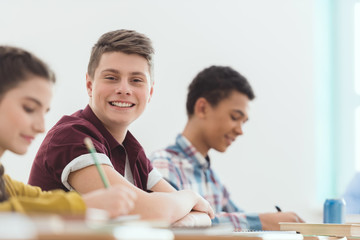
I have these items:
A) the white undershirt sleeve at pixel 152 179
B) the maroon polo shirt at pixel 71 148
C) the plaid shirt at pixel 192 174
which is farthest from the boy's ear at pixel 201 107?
the maroon polo shirt at pixel 71 148

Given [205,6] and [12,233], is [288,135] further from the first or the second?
[12,233]

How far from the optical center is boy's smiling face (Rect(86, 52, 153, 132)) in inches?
64.1

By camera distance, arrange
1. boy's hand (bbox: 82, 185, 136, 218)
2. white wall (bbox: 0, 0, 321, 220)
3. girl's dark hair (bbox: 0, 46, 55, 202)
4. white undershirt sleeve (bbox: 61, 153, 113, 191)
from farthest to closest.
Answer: white wall (bbox: 0, 0, 321, 220)
white undershirt sleeve (bbox: 61, 153, 113, 191)
girl's dark hair (bbox: 0, 46, 55, 202)
boy's hand (bbox: 82, 185, 136, 218)

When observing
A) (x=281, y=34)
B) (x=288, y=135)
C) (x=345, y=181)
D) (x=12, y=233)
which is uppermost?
(x=281, y=34)

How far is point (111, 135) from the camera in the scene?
1615mm

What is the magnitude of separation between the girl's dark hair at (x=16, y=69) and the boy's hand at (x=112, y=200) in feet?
0.64

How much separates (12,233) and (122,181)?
853 mm

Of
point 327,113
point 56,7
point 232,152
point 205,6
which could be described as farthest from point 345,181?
point 56,7

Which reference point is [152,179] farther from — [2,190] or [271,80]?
[271,80]

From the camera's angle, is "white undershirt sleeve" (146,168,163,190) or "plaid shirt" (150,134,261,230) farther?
"plaid shirt" (150,134,261,230)

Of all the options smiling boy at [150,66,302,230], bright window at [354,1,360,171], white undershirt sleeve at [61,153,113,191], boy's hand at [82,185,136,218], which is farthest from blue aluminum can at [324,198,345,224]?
bright window at [354,1,360,171]

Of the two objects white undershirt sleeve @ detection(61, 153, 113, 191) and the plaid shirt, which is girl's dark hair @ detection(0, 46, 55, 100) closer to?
white undershirt sleeve @ detection(61, 153, 113, 191)

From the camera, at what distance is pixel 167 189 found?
1.79 m

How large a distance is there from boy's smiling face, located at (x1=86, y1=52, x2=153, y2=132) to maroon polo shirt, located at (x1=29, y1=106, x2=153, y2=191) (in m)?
0.04
